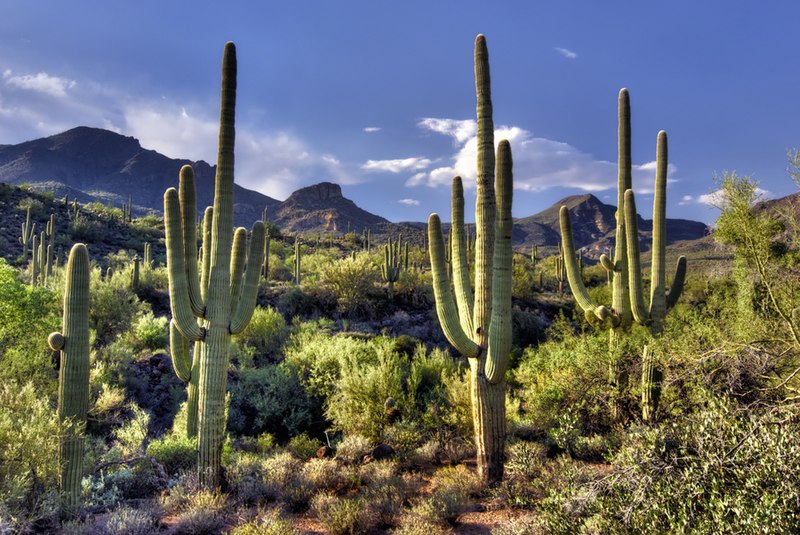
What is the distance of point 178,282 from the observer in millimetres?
7035

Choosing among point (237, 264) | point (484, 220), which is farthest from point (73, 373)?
point (484, 220)

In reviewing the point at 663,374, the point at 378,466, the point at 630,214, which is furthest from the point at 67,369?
the point at 630,214

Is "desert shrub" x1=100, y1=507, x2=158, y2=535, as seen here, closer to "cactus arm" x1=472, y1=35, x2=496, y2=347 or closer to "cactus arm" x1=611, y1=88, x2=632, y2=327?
"cactus arm" x1=472, y1=35, x2=496, y2=347

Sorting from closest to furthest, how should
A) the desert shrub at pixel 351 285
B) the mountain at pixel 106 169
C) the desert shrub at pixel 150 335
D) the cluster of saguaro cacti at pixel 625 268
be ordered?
1. the cluster of saguaro cacti at pixel 625 268
2. the desert shrub at pixel 150 335
3. the desert shrub at pixel 351 285
4. the mountain at pixel 106 169

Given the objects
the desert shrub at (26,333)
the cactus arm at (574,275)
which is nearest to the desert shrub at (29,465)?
the desert shrub at (26,333)

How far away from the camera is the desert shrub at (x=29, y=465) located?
5465 mm

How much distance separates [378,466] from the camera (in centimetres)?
777

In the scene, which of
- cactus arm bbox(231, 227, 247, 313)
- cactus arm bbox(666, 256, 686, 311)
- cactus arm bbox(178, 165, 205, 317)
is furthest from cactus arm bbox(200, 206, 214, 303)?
cactus arm bbox(666, 256, 686, 311)

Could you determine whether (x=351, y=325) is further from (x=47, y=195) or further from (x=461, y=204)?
(x=47, y=195)

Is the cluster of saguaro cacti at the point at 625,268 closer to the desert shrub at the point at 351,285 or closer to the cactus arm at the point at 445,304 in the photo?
the cactus arm at the point at 445,304

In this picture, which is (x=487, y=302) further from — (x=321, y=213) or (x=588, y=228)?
(x=588, y=228)

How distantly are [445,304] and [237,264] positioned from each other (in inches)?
148

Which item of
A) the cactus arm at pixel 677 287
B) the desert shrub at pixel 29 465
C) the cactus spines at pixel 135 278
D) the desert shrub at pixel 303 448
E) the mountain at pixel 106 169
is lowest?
the desert shrub at pixel 303 448

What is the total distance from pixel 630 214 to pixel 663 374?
124 inches
